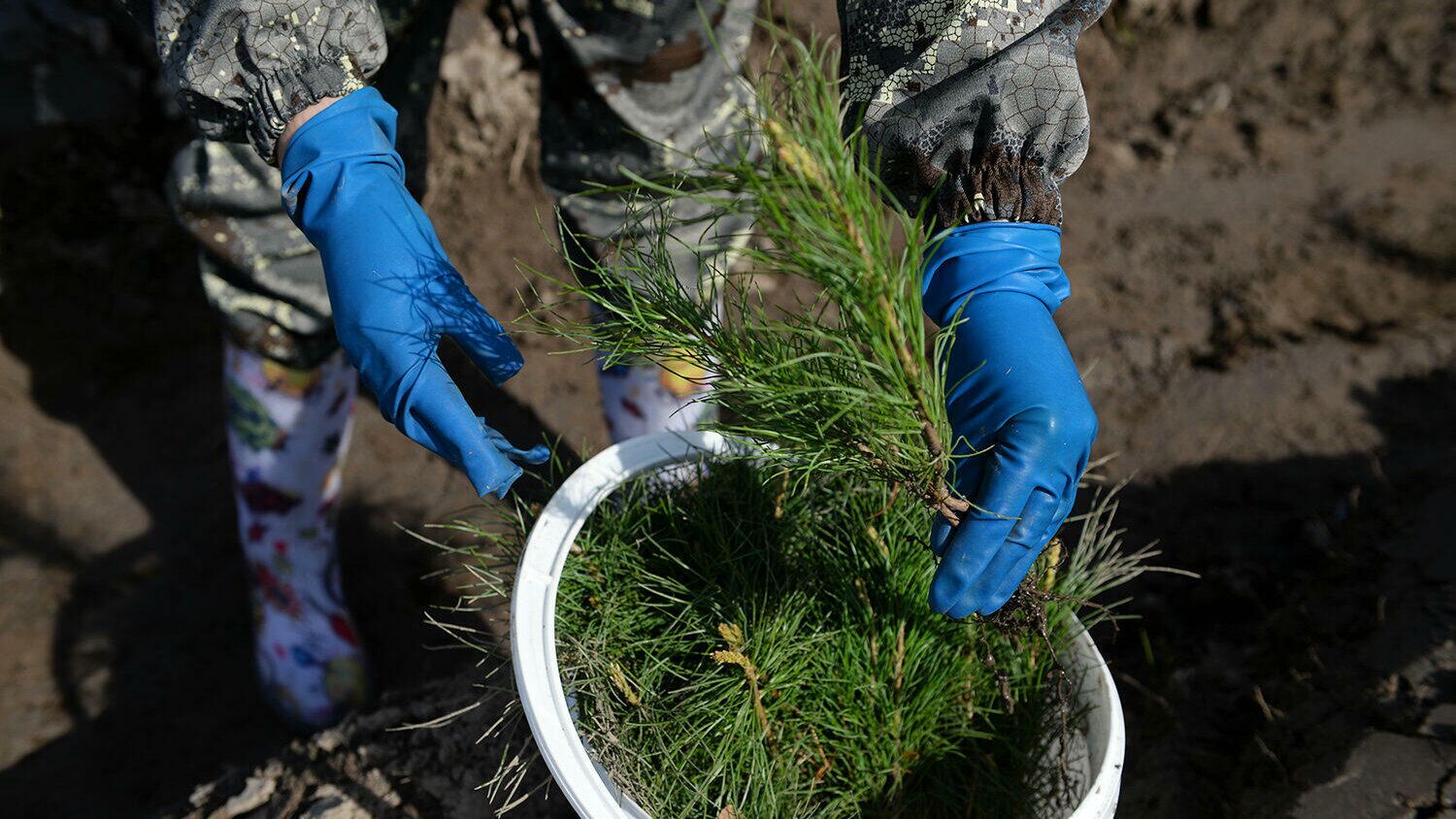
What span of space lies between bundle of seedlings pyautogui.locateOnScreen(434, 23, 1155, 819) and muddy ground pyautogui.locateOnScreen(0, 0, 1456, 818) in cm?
38

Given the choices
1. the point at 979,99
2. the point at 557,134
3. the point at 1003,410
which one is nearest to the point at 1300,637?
the point at 1003,410

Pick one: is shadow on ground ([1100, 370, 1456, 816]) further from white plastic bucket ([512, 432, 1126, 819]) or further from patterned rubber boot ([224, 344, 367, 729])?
→ patterned rubber boot ([224, 344, 367, 729])

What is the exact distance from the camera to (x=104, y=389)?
8.02 ft

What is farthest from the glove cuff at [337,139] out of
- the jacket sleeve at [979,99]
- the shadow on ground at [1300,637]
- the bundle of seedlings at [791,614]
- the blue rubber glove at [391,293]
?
the shadow on ground at [1300,637]

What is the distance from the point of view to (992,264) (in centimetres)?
101

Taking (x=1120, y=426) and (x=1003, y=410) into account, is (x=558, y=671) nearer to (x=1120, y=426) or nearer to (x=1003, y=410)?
(x=1003, y=410)

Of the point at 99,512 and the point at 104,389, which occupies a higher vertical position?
the point at 104,389

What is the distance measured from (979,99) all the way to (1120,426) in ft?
4.39

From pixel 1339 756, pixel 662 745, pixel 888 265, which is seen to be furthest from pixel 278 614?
pixel 1339 756

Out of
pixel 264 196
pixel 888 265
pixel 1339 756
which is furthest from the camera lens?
pixel 264 196

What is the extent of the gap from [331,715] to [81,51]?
1.75 metres

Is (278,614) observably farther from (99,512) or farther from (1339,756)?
(1339,756)

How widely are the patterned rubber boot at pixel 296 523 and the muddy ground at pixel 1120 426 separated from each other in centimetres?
13

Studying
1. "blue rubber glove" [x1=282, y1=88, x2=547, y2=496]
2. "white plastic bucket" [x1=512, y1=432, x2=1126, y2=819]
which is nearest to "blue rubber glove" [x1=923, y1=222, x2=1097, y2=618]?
"white plastic bucket" [x1=512, y1=432, x2=1126, y2=819]
